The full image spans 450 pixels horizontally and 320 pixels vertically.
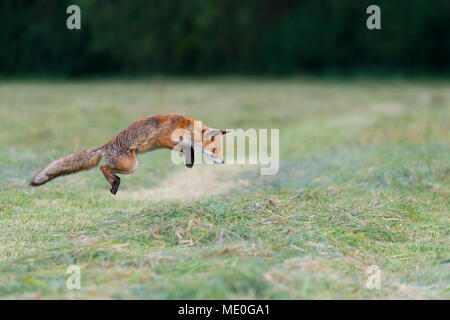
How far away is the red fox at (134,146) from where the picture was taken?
22.0ft

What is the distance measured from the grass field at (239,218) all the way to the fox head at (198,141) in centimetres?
53

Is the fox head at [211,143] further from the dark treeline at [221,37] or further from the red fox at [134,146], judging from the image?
the dark treeline at [221,37]

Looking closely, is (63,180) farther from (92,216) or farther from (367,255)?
(367,255)

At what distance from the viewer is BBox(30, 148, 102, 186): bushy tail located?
644 centimetres

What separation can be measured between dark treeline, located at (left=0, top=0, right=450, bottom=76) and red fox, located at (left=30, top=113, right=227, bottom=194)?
2064cm

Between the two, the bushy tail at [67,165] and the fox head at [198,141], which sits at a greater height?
the fox head at [198,141]

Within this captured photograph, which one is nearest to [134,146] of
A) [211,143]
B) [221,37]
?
[211,143]

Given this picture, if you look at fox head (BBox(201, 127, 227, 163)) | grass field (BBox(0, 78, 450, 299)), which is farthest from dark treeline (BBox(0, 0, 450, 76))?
fox head (BBox(201, 127, 227, 163))

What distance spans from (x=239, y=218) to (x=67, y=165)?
1.90 metres

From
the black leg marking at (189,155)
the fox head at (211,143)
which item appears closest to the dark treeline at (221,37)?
the fox head at (211,143)

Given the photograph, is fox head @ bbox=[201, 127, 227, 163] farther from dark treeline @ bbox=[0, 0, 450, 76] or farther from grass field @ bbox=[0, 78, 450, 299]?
dark treeline @ bbox=[0, 0, 450, 76]

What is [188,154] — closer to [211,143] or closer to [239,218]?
[211,143]

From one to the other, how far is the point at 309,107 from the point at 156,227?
13178 millimetres
